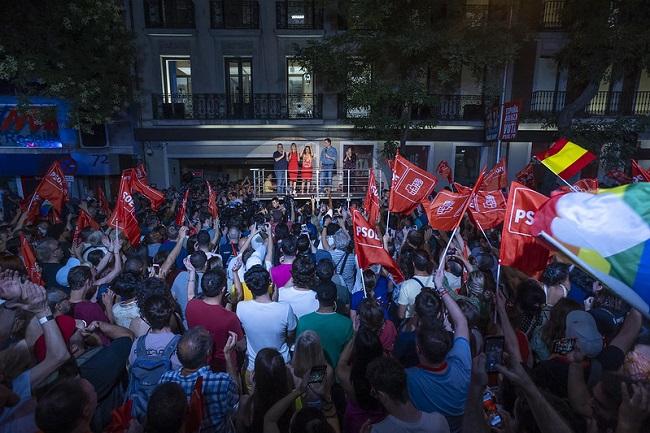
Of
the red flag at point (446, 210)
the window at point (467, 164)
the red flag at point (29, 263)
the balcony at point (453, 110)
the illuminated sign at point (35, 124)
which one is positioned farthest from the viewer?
the window at point (467, 164)

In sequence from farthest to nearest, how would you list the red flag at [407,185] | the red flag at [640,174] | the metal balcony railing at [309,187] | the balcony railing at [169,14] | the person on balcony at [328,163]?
the balcony railing at [169,14], the person on balcony at [328,163], the metal balcony railing at [309,187], the red flag at [640,174], the red flag at [407,185]

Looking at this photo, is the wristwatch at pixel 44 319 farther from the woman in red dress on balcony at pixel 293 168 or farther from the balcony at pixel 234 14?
the balcony at pixel 234 14

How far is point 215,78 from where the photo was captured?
17875mm

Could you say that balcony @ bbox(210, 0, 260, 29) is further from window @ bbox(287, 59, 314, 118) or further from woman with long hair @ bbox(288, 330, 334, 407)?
woman with long hair @ bbox(288, 330, 334, 407)

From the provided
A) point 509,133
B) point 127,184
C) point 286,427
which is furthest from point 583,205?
point 509,133

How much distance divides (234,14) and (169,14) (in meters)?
2.79

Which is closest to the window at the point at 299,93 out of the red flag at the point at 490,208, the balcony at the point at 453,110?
the balcony at the point at 453,110

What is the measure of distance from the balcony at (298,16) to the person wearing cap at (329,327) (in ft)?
55.4

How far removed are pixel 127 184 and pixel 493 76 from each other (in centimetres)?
1630

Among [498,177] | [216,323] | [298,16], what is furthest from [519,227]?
[298,16]

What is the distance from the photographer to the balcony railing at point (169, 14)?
17141 mm

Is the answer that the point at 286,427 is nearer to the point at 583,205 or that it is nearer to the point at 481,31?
the point at 583,205

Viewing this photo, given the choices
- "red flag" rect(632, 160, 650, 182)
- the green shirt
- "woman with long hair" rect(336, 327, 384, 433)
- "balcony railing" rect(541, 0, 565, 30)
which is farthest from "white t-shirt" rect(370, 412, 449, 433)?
"balcony railing" rect(541, 0, 565, 30)

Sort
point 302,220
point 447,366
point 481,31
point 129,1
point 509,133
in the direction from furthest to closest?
point 129,1 → point 481,31 → point 509,133 → point 302,220 → point 447,366
